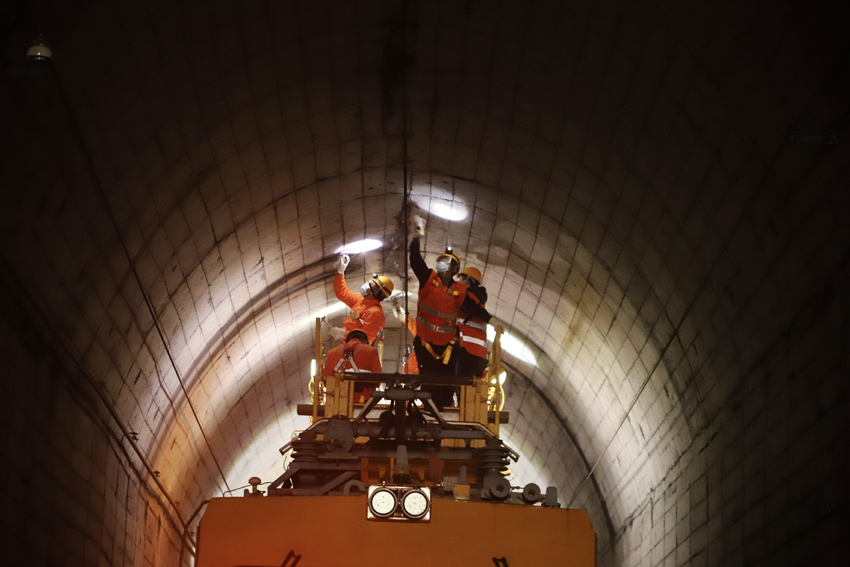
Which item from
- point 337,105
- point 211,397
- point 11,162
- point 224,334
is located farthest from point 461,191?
point 11,162

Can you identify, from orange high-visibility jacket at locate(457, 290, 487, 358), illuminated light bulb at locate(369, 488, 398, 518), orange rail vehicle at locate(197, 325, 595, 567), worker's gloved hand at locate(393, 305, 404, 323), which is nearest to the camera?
orange rail vehicle at locate(197, 325, 595, 567)

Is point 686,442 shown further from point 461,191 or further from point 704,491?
point 461,191

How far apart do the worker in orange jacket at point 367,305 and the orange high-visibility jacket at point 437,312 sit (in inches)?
41.8

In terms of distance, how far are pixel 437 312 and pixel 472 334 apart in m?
0.57

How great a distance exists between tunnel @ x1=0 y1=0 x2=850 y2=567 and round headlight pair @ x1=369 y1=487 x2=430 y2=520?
1.43 ft

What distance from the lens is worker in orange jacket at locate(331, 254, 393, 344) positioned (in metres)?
13.1

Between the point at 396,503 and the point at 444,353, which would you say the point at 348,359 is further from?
the point at 396,503

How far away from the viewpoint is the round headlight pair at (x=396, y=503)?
8156 millimetres

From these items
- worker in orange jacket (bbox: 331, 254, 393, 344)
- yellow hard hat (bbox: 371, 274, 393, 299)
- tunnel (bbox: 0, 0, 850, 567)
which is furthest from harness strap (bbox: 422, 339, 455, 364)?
tunnel (bbox: 0, 0, 850, 567)

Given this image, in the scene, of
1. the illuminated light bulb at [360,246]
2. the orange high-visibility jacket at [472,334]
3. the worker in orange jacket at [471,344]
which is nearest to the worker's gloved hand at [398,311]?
the illuminated light bulb at [360,246]

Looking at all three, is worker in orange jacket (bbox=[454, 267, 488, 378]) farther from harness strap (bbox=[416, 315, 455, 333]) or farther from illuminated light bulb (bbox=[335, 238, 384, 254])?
illuminated light bulb (bbox=[335, 238, 384, 254])

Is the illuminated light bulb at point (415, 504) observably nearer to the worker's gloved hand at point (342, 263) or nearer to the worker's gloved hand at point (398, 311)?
the worker's gloved hand at point (342, 263)

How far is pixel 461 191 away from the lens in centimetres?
1291

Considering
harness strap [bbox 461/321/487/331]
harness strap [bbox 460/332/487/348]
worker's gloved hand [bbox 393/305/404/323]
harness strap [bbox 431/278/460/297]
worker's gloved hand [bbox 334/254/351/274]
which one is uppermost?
worker's gloved hand [bbox 393/305/404/323]
